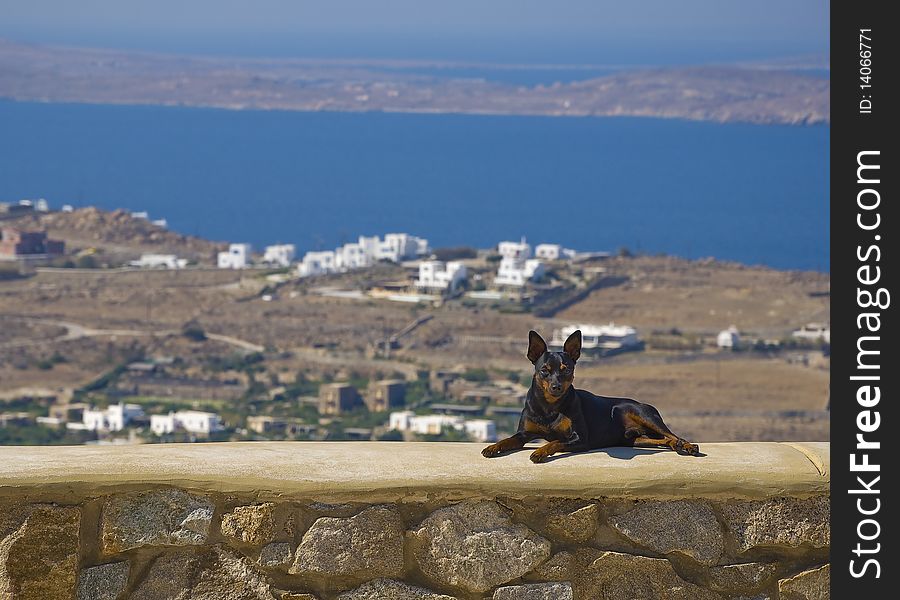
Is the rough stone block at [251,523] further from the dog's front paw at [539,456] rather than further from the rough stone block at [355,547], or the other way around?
the dog's front paw at [539,456]

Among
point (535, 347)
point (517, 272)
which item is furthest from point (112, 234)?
point (535, 347)

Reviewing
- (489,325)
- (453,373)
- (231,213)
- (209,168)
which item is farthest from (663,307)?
(209,168)

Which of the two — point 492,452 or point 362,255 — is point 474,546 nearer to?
point 492,452

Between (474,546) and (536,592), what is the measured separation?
0.14 metres

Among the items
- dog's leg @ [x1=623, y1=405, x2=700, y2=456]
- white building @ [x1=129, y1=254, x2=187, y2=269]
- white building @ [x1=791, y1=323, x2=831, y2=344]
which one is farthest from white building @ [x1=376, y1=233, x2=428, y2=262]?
dog's leg @ [x1=623, y1=405, x2=700, y2=456]

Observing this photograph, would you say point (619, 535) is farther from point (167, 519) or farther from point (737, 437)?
point (737, 437)

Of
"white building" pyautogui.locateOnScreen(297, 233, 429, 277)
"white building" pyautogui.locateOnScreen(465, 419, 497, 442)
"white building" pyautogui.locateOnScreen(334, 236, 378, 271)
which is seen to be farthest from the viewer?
"white building" pyautogui.locateOnScreen(334, 236, 378, 271)

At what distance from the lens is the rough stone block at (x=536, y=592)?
282 cm

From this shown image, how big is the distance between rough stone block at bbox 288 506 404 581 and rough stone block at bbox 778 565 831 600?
26.9 inches

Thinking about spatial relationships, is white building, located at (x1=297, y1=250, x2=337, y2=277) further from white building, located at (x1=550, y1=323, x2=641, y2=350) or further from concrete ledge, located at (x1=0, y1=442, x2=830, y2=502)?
concrete ledge, located at (x1=0, y1=442, x2=830, y2=502)

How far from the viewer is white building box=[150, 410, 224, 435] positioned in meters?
27.9

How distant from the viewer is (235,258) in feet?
176

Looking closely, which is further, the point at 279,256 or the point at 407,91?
the point at 407,91
